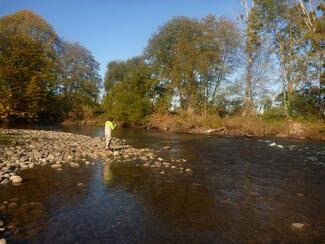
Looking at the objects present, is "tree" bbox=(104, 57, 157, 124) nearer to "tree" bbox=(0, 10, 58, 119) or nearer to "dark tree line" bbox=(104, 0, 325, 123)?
"dark tree line" bbox=(104, 0, 325, 123)

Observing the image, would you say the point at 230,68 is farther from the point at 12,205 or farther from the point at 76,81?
the point at 12,205

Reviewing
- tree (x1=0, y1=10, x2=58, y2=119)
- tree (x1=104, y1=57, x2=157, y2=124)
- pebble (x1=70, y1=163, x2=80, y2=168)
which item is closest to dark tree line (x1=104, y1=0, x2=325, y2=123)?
tree (x1=104, y1=57, x2=157, y2=124)

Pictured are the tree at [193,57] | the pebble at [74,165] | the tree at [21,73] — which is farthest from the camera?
the tree at [193,57]

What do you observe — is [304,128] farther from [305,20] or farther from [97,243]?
[97,243]

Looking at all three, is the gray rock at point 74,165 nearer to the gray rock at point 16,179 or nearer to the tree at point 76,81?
the gray rock at point 16,179

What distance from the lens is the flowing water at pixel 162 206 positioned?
629 cm

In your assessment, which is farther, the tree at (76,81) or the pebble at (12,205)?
the tree at (76,81)

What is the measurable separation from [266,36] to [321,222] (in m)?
34.5

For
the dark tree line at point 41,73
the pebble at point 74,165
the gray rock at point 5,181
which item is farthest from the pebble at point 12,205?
the dark tree line at point 41,73

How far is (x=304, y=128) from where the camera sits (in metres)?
32.1

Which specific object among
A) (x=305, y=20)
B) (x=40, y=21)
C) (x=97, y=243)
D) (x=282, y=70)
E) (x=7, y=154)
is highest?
(x=40, y=21)

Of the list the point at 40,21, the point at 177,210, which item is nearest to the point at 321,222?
the point at 177,210

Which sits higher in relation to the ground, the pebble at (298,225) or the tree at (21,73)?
the tree at (21,73)

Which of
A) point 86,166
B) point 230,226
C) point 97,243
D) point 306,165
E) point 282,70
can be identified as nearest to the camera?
point 97,243
